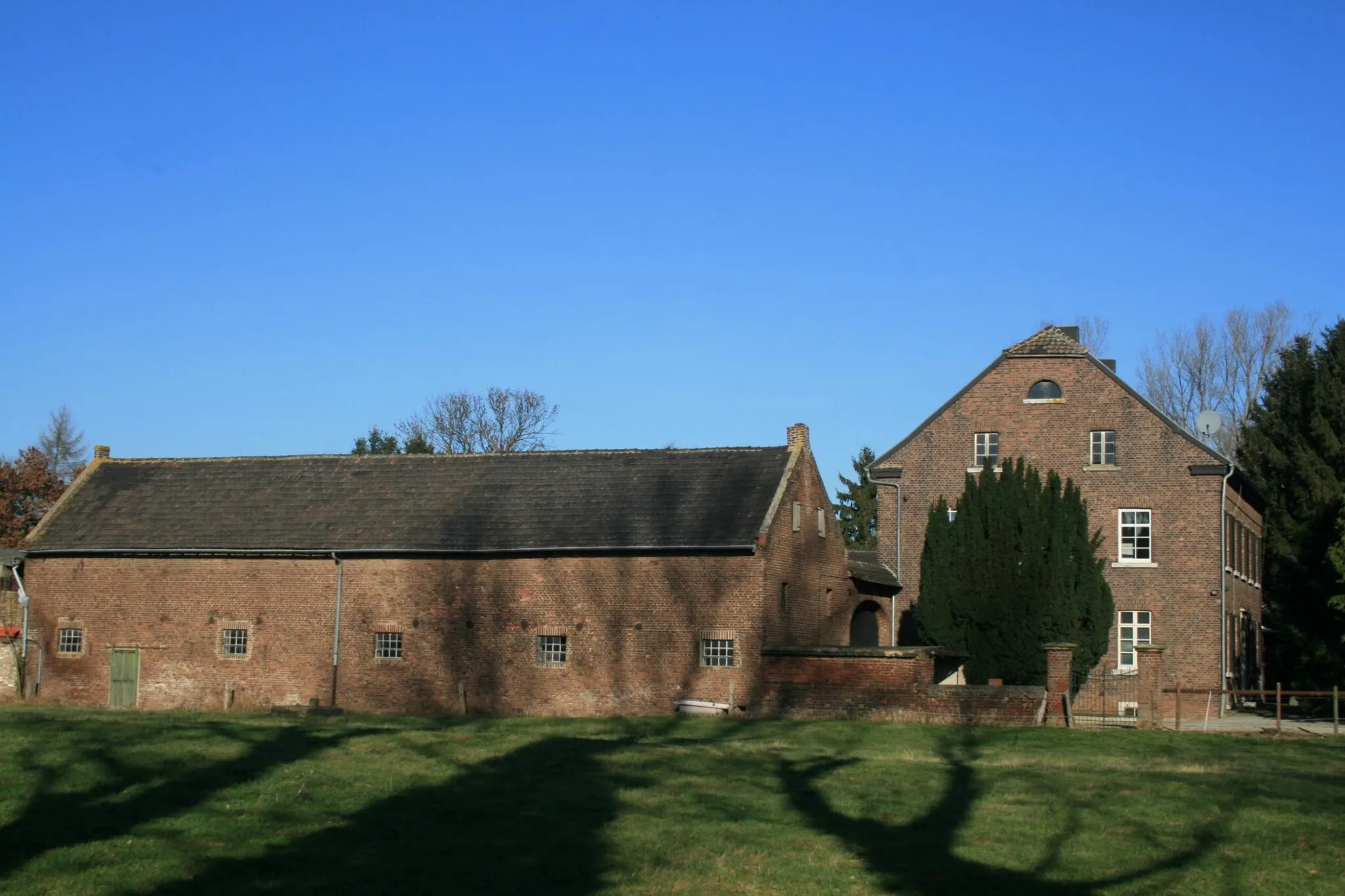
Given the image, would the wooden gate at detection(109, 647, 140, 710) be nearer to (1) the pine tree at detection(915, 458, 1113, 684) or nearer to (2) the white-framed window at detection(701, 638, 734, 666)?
(2) the white-framed window at detection(701, 638, 734, 666)

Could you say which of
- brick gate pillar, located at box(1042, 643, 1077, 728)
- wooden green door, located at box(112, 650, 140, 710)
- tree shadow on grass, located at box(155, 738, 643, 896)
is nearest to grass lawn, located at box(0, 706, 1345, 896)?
tree shadow on grass, located at box(155, 738, 643, 896)

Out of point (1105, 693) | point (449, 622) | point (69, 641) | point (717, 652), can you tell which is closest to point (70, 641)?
A: point (69, 641)

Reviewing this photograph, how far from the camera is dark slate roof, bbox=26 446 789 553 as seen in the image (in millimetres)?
33438

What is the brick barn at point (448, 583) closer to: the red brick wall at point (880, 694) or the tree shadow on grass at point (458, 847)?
the red brick wall at point (880, 694)

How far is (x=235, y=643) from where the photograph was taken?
115 feet

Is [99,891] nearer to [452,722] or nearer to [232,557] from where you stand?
[452,722]

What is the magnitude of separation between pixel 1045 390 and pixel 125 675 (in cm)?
2529

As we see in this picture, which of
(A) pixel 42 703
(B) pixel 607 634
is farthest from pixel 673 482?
(A) pixel 42 703

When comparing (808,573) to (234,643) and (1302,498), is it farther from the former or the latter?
(1302,498)

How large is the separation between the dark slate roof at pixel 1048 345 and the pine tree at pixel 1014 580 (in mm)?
5361

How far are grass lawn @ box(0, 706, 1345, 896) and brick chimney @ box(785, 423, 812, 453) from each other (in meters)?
12.3

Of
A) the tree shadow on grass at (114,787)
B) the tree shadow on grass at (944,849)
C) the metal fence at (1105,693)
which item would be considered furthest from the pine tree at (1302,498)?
the tree shadow on grass at (114,787)

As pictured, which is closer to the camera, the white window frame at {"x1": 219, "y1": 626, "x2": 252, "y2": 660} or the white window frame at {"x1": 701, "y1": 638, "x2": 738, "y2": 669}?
the white window frame at {"x1": 701, "y1": 638, "x2": 738, "y2": 669}

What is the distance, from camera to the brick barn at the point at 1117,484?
3844 centimetres
